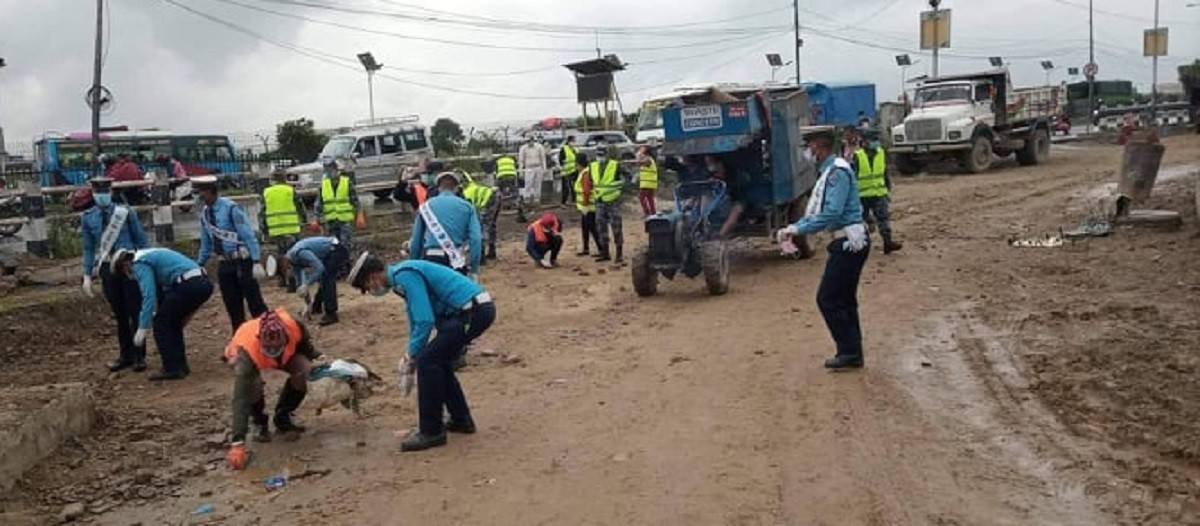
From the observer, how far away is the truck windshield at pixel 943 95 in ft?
89.0

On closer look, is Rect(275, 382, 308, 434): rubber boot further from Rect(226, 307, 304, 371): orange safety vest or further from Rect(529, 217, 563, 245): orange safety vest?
Rect(529, 217, 563, 245): orange safety vest

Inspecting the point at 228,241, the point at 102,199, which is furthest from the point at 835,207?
the point at 102,199

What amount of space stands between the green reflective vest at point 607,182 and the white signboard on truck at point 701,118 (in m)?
2.11

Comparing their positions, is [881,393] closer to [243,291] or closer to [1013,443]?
[1013,443]

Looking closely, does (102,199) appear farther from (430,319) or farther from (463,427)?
(430,319)

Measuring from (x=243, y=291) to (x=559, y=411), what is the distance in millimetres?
4099

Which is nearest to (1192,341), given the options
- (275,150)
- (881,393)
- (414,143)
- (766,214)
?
(881,393)

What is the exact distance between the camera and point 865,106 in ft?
136

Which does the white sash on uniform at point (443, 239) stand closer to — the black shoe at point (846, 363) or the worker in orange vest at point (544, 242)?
the black shoe at point (846, 363)

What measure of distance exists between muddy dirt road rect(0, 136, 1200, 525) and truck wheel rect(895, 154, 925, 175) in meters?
16.0

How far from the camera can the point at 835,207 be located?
781cm

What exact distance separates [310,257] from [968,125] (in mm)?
20388

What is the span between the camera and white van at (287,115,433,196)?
23594mm

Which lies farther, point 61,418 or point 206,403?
point 206,403
